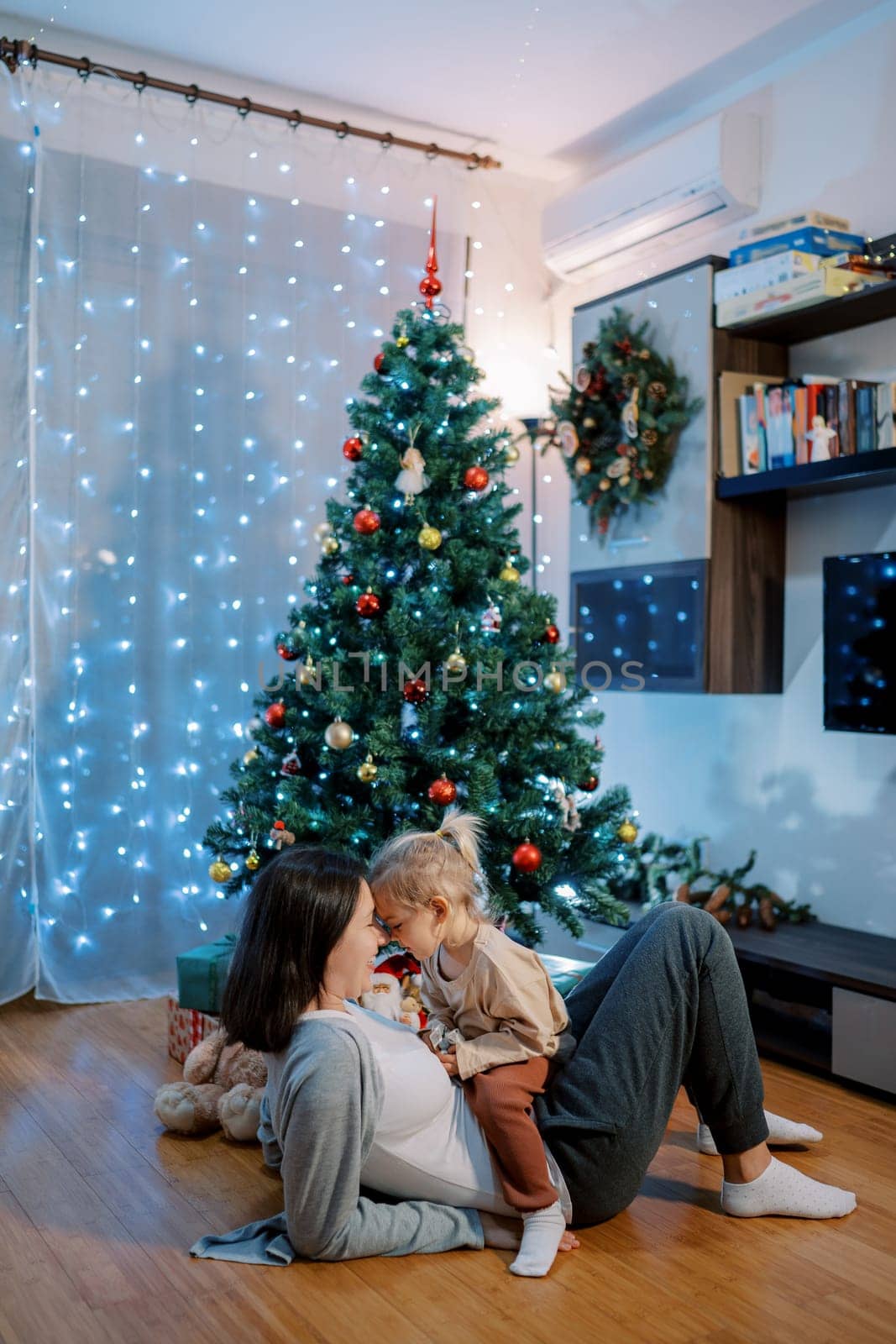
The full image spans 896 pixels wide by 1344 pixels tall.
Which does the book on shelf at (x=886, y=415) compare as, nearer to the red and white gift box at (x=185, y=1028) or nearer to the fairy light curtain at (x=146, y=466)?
the fairy light curtain at (x=146, y=466)

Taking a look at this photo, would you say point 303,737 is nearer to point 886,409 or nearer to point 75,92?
point 886,409

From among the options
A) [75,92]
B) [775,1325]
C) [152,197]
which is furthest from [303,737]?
[75,92]

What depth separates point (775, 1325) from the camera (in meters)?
1.79

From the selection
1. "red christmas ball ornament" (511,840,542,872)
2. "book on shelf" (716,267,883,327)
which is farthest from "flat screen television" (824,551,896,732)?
"red christmas ball ornament" (511,840,542,872)

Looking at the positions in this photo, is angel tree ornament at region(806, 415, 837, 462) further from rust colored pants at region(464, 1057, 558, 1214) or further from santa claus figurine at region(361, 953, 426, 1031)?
rust colored pants at region(464, 1057, 558, 1214)

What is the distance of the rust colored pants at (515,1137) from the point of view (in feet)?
6.33

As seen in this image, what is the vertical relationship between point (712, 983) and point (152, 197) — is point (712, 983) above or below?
below

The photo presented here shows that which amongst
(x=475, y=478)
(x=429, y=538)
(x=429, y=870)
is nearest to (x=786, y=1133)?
(x=429, y=870)

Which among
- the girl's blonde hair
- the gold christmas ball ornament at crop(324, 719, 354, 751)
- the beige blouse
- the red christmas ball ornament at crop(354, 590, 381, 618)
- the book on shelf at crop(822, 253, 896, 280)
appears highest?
the book on shelf at crop(822, 253, 896, 280)

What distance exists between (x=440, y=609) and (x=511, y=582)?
21 centimetres

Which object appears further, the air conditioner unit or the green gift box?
the air conditioner unit

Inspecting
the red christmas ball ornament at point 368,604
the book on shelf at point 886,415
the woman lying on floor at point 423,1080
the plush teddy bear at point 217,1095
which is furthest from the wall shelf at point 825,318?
the plush teddy bear at point 217,1095

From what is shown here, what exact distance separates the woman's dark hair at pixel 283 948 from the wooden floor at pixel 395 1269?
394mm

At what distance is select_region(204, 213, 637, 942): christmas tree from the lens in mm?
2791
